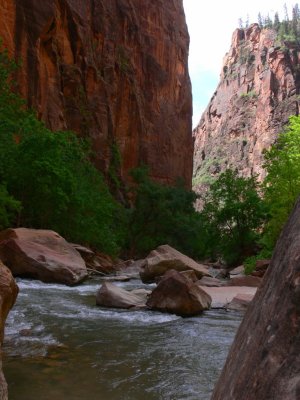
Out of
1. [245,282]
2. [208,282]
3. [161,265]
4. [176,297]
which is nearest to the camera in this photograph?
[176,297]

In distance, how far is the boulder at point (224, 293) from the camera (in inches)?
534

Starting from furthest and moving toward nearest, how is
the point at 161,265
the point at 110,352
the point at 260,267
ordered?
the point at 260,267 → the point at 161,265 → the point at 110,352

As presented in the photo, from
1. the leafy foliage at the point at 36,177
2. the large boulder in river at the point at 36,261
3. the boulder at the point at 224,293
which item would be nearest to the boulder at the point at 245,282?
the boulder at the point at 224,293

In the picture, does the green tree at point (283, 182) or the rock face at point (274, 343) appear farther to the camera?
→ the green tree at point (283, 182)

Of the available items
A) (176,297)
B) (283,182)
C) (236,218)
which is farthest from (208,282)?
(236,218)

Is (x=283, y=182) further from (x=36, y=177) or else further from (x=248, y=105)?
(x=248, y=105)

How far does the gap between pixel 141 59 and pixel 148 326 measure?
57080 millimetres

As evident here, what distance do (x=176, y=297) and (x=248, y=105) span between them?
A: 131 meters

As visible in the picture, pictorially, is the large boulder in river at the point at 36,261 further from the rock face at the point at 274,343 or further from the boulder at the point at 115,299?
the rock face at the point at 274,343

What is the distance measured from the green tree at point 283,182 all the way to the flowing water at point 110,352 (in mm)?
14181

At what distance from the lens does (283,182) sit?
25.8 meters

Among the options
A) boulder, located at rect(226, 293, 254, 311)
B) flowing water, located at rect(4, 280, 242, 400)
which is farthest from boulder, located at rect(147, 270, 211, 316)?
boulder, located at rect(226, 293, 254, 311)

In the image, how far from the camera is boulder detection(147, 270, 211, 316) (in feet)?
38.1

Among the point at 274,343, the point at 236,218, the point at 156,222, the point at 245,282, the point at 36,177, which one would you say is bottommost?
the point at 245,282
